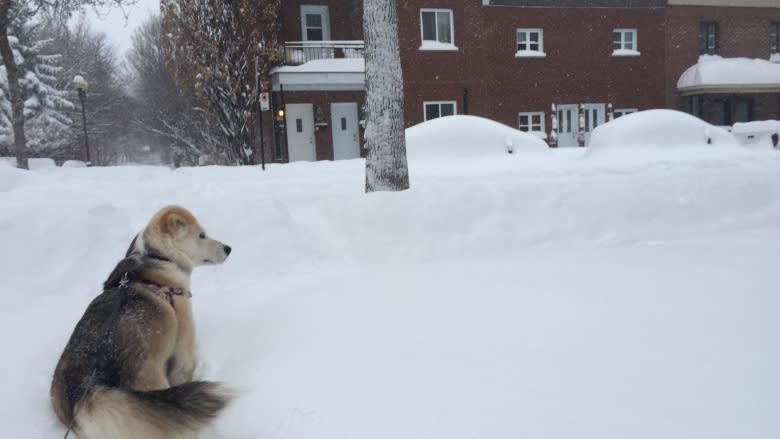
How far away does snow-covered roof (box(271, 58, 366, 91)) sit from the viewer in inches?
774

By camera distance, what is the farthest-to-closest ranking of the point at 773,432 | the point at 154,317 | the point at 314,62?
the point at 314,62
the point at 154,317
the point at 773,432

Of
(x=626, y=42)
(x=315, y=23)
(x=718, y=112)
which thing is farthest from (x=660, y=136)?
(x=718, y=112)

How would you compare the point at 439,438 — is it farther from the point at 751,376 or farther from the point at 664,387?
the point at 751,376

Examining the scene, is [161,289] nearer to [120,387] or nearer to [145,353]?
[145,353]

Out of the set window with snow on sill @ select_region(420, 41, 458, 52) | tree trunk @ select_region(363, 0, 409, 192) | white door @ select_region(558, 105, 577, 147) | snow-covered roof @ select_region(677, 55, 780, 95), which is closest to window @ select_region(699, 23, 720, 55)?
snow-covered roof @ select_region(677, 55, 780, 95)

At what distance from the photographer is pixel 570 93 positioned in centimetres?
2378

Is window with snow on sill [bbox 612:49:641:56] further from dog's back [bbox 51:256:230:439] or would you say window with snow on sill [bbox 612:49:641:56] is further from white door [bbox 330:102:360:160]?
dog's back [bbox 51:256:230:439]

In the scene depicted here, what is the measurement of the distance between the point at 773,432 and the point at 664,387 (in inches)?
16.9

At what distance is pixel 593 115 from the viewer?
2439 cm

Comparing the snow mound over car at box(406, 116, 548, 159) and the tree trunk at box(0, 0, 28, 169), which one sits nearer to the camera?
the snow mound over car at box(406, 116, 548, 159)

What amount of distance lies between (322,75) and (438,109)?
5289 millimetres

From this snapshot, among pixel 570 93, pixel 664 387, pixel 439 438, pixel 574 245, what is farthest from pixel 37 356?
pixel 570 93

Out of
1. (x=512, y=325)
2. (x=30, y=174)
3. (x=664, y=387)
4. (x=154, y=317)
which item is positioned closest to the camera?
(x=664, y=387)

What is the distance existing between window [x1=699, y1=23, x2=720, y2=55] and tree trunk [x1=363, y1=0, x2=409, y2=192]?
82.1ft
